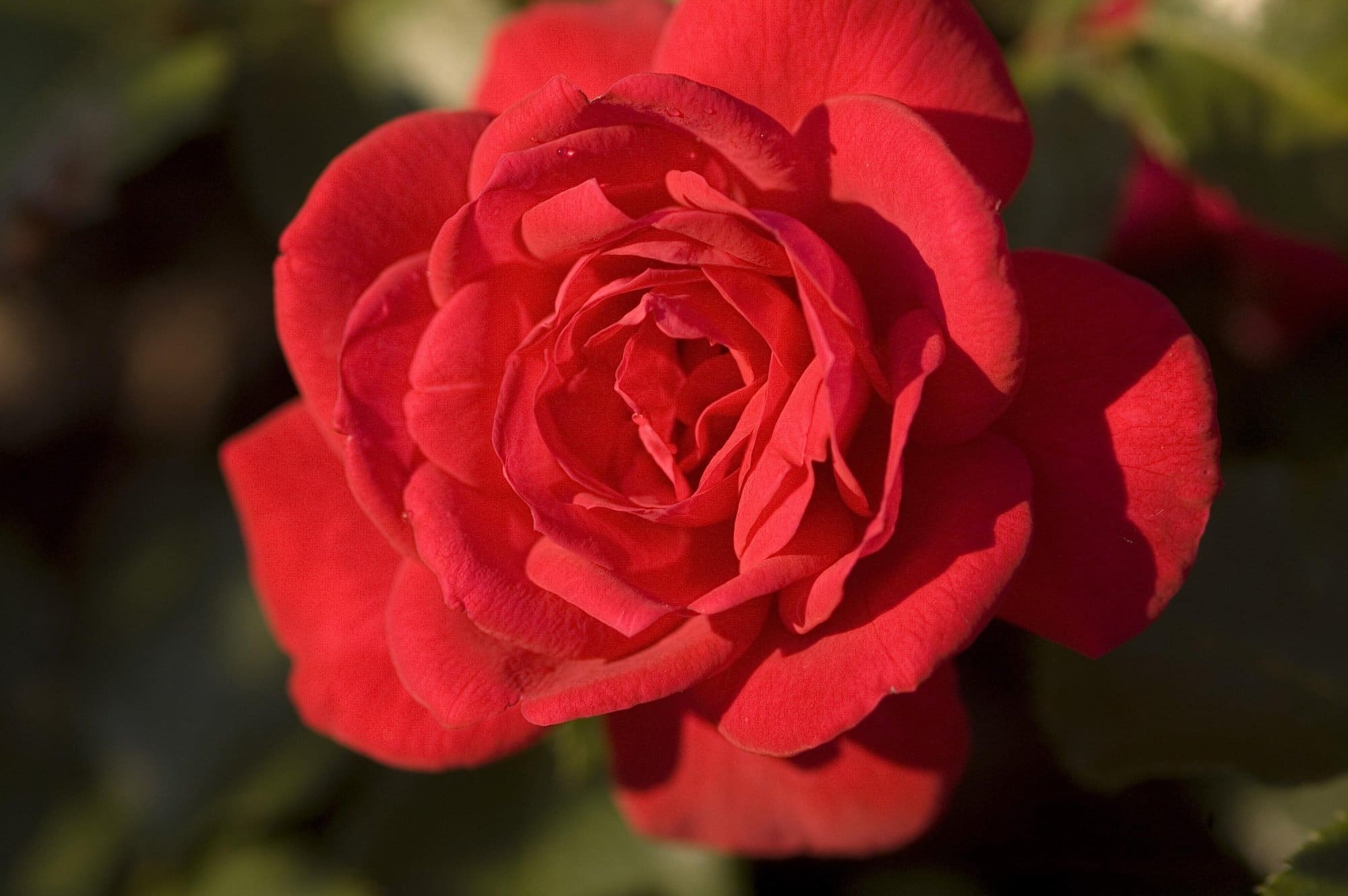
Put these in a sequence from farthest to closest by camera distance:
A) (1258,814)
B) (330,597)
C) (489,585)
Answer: (1258,814), (330,597), (489,585)

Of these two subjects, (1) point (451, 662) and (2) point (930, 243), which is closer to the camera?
(2) point (930, 243)

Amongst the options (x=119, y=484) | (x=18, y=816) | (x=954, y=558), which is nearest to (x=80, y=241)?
(x=119, y=484)

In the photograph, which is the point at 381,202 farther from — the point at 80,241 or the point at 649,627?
the point at 80,241

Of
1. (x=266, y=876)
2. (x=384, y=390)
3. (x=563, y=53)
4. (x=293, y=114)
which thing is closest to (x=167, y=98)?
(x=293, y=114)

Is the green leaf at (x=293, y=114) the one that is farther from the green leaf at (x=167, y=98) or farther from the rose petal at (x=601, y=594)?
the rose petal at (x=601, y=594)

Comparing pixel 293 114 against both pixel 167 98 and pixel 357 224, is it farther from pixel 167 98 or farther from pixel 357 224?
pixel 357 224

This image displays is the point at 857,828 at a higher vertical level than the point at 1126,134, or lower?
lower

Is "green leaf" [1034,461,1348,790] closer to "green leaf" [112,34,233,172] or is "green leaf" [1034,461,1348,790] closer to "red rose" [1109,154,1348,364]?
"red rose" [1109,154,1348,364]
